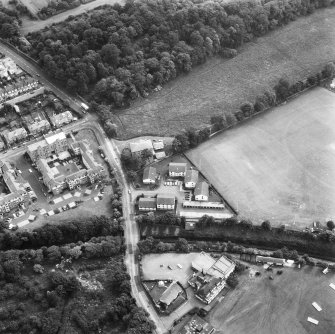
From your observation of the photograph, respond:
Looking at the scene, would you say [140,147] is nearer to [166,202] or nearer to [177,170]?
[177,170]

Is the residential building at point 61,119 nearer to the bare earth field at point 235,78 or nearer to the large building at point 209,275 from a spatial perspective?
the bare earth field at point 235,78

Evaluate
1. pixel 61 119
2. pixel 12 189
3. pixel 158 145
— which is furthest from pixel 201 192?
pixel 61 119

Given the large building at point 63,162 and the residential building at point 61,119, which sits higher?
the residential building at point 61,119

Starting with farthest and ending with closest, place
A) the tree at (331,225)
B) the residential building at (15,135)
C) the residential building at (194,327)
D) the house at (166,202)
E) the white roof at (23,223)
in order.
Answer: the residential building at (15,135) < the house at (166,202) < the white roof at (23,223) < the tree at (331,225) < the residential building at (194,327)

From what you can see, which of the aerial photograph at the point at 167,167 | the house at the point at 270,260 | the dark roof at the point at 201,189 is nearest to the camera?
the aerial photograph at the point at 167,167

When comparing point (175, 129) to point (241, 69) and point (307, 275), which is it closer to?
point (241, 69)

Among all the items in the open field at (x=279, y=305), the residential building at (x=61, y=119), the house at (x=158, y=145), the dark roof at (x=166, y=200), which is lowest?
the open field at (x=279, y=305)

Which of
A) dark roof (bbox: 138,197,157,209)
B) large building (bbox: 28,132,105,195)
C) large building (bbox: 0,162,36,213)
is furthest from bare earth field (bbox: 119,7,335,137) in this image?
large building (bbox: 0,162,36,213)

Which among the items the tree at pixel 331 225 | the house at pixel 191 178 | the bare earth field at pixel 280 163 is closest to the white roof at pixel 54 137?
the bare earth field at pixel 280 163
